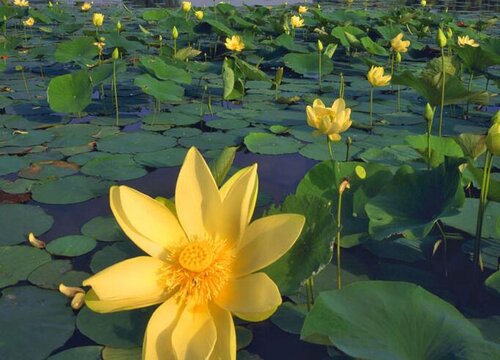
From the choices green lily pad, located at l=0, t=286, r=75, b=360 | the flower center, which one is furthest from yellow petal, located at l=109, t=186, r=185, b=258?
green lily pad, located at l=0, t=286, r=75, b=360

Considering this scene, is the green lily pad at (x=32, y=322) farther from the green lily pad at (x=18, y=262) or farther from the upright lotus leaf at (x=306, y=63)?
the upright lotus leaf at (x=306, y=63)

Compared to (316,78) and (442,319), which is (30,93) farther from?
(442,319)

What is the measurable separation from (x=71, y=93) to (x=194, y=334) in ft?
10.1

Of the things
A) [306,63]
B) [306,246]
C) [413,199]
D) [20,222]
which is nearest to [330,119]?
[413,199]

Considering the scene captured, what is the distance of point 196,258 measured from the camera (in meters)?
1.31

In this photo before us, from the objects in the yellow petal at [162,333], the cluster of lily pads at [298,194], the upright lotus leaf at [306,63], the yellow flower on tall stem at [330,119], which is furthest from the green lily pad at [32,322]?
the upright lotus leaf at [306,63]

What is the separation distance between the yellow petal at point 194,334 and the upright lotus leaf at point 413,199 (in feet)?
2.25

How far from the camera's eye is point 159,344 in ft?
4.23

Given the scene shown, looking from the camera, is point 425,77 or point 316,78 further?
point 316,78

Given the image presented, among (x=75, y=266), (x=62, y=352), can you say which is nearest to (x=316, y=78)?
(x=75, y=266)

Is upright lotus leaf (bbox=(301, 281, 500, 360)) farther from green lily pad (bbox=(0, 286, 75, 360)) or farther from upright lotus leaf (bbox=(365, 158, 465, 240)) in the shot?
green lily pad (bbox=(0, 286, 75, 360))

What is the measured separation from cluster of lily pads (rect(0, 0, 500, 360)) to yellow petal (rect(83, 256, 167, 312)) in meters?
0.07

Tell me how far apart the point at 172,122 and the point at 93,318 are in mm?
2433

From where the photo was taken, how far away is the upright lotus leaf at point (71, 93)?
3.80 meters
